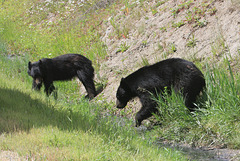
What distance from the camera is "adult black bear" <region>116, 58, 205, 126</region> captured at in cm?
600

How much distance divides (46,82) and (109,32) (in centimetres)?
426

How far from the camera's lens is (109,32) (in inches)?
478

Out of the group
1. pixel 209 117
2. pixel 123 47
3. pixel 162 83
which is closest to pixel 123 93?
pixel 162 83

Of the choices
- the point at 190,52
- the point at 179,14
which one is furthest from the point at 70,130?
the point at 179,14

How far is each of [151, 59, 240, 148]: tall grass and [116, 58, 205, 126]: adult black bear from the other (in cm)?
20

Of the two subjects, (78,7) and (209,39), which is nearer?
(209,39)

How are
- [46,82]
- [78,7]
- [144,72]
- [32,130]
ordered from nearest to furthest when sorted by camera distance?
[32,130]
[144,72]
[46,82]
[78,7]

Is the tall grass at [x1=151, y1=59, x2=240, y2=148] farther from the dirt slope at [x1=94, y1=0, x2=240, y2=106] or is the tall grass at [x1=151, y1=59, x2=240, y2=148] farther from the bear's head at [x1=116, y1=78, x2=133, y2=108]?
the dirt slope at [x1=94, y1=0, x2=240, y2=106]

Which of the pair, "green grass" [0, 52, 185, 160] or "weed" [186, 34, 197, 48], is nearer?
"green grass" [0, 52, 185, 160]

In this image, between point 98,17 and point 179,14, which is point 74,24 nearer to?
point 98,17

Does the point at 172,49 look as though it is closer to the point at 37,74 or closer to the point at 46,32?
the point at 37,74

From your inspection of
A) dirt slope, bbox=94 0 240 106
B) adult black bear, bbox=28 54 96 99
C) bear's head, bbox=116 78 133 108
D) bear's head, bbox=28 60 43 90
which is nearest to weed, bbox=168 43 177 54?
dirt slope, bbox=94 0 240 106

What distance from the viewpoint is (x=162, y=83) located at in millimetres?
6457

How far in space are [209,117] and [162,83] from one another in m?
1.38
